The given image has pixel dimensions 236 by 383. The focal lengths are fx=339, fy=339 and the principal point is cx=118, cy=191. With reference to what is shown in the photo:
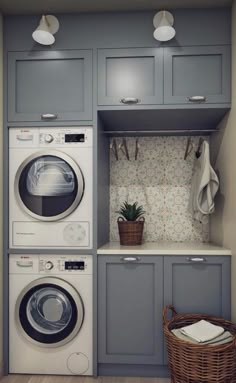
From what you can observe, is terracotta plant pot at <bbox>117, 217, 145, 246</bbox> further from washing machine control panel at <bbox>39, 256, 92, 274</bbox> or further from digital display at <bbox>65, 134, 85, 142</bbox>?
digital display at <bbox>65, 134, 85, 142</bbox>

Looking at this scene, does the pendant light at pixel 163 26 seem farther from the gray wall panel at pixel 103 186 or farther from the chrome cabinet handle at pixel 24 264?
the chrome cabinet handle at pixel 24 264

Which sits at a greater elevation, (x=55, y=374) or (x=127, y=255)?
(x=127, y=255)

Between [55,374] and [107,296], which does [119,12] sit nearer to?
[107,296]

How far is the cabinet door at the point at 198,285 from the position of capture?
228 centimetres

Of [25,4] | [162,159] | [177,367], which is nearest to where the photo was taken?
[177,367]

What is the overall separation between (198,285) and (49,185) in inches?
48.1

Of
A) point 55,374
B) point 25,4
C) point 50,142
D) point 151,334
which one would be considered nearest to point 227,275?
point 151,334

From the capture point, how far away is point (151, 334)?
2.31 m

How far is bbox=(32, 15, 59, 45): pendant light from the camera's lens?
7.20 ft

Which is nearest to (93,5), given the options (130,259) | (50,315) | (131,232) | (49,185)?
(49,185)

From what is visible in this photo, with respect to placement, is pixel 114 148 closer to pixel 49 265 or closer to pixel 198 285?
pixel 49 265

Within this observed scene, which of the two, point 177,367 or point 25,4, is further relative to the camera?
point 25,4

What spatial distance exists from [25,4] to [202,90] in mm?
1307

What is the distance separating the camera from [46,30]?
221cm
